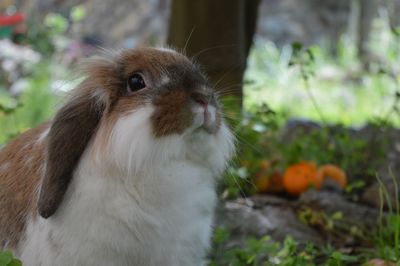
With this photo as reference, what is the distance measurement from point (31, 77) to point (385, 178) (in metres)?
4.96

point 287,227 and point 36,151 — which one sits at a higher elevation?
point 36,151

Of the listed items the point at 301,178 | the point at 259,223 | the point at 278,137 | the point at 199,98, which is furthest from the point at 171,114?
the point at 278,137

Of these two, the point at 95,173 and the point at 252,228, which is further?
the point at 252,228

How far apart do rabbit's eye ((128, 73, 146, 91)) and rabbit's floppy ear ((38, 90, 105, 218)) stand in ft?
0.44

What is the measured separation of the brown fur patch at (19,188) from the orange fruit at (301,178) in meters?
1.87

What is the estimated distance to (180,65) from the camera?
91.7 inches

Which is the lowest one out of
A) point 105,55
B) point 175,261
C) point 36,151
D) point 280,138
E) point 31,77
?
point 31,77

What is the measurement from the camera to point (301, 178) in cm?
407

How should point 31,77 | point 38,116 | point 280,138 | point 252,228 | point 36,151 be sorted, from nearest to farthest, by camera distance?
point 36,151, point 252,228, point 280,138, point 38,116, point 31,77

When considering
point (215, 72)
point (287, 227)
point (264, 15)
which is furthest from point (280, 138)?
point (264, 15)

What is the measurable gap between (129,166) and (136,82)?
0.99 ft

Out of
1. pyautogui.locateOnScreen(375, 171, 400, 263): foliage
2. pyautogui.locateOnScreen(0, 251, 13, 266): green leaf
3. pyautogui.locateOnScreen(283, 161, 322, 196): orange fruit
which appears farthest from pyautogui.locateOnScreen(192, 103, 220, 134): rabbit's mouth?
pyautogui.locateOnScreen(283, 161, 322, 196): orange fruit

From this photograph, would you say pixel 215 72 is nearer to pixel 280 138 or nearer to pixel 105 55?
Answer: pixel 280 138

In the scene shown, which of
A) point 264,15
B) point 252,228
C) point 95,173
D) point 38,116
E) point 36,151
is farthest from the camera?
point 264,15
